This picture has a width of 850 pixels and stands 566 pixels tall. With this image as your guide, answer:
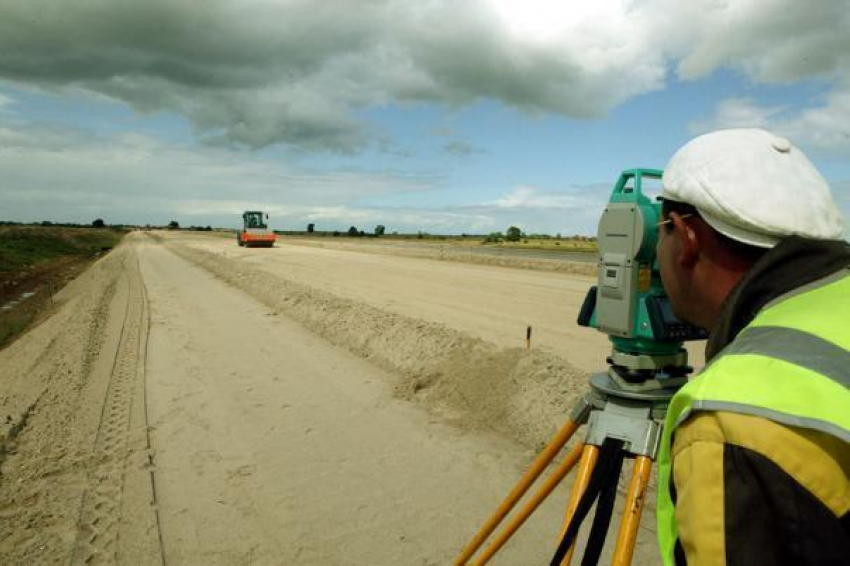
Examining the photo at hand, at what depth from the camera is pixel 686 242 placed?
1256mm

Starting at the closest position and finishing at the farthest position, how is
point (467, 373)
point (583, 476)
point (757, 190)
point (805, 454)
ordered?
point (805, 454) < point (757, 190) < point (583, 476) < point (467, 373)

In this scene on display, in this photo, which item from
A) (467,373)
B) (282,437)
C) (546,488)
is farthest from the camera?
(467,373)

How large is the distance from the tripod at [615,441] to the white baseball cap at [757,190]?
0.87 m

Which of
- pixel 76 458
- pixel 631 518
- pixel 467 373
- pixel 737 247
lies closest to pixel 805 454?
pixel 737 247

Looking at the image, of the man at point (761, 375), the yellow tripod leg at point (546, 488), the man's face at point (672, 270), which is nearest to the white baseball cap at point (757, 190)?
the man at point (761, 375)

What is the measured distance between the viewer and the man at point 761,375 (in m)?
0.80

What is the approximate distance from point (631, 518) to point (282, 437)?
400 centimetres

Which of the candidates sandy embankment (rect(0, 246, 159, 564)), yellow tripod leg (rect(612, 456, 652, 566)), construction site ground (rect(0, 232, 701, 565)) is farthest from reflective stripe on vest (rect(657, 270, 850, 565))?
sandy embankment (rect(0, 246, 159, 564))

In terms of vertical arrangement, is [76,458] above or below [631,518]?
below

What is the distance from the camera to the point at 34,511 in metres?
3.74

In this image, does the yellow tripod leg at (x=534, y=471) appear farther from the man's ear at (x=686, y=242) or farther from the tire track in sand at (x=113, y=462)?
the tire track in sand at (x=113, y=462)

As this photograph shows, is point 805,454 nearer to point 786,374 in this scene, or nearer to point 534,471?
point 786,374

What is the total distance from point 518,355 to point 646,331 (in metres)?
4.14

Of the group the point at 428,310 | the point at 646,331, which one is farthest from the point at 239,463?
the point at 428,310
